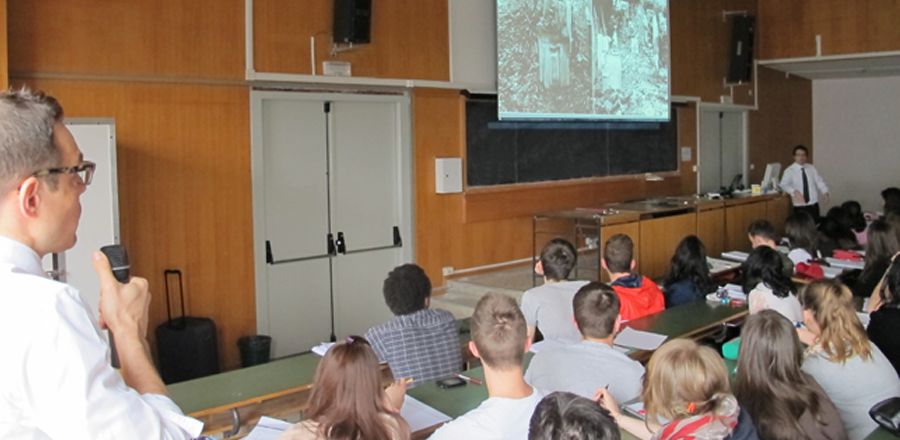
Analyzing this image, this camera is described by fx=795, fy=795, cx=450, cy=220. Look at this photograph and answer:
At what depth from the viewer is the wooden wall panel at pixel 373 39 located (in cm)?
617

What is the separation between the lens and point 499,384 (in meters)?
2.41

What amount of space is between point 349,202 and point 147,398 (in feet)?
18.4

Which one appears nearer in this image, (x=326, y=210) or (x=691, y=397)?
(x=691, y=397)

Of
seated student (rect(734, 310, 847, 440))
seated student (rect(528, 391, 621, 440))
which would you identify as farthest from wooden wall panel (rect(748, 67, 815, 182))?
seated student (rect(528, 391, 621, 440))

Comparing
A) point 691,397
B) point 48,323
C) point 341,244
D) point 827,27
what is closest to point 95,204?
point 341,244

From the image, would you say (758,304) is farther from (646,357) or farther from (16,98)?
(16,98)

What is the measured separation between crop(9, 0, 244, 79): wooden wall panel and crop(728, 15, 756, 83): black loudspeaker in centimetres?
778

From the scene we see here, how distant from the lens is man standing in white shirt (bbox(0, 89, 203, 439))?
106 cm

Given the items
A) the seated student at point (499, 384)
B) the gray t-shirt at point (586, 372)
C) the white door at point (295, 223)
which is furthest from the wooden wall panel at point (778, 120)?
the seated student at point (499, 384)

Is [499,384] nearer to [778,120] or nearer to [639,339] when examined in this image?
[639,339]

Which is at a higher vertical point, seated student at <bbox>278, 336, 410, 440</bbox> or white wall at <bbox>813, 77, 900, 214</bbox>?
white wall at <bbox>813, 77, 900, 214</bbox>

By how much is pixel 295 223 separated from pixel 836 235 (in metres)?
5.02

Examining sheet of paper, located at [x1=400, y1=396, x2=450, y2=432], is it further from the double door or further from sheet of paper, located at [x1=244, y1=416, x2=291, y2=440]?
the double door

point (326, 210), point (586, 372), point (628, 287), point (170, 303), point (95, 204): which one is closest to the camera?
point (586, 372)
